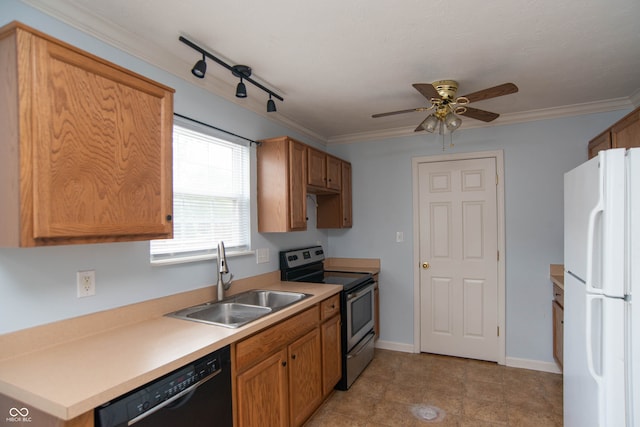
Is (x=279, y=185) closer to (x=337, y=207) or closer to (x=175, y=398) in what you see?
(x=337, y=207)

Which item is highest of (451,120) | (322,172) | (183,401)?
(451,120)

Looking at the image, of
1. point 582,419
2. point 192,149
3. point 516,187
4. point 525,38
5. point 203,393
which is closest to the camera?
point 203,393

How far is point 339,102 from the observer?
9.55 ft

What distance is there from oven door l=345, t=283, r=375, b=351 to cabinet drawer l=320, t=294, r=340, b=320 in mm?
113

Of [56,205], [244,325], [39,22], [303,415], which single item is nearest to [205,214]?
[244,325]

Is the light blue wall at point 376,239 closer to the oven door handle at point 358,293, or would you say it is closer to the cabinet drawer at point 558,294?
the cabinet drawer at point 558,294

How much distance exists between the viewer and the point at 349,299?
9.72 ft

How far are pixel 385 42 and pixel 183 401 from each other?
2.03 meters

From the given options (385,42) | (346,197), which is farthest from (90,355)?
(346,197)

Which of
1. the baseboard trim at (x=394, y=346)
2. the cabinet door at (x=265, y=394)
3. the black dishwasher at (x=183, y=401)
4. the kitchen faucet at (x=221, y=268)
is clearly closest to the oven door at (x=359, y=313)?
the baseboard trim at (x=394, y=346)

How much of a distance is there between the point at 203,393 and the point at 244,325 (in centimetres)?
36

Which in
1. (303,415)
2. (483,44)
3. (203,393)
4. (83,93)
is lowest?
(303,415)

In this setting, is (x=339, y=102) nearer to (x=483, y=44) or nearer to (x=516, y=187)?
(x=483, y=44)

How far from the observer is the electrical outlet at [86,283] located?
1596mm
